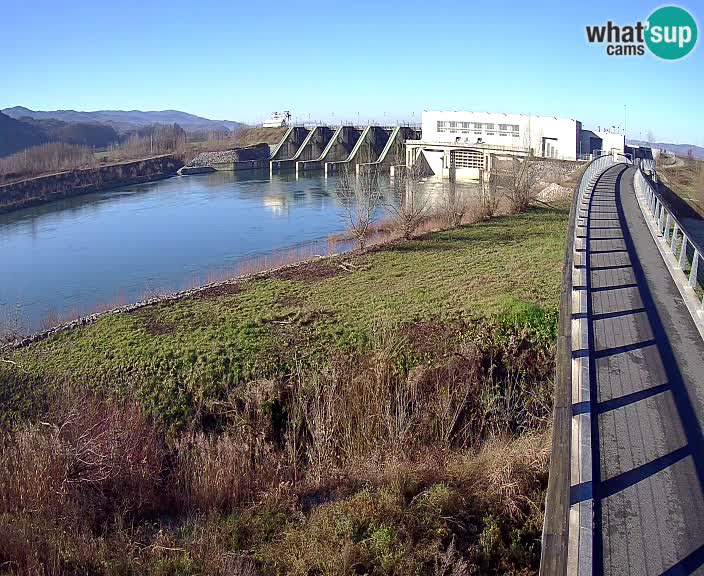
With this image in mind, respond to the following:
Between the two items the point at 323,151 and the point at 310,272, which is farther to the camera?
the point at 323,151

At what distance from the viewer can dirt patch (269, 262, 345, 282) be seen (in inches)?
674

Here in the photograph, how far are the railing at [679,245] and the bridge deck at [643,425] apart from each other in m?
0.40

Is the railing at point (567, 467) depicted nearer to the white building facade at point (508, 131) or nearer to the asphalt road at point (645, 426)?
the asphalt road at point (645, 426)

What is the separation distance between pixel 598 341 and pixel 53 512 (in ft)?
23.4

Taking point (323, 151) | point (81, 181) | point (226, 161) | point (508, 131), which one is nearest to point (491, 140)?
point (508, 131)

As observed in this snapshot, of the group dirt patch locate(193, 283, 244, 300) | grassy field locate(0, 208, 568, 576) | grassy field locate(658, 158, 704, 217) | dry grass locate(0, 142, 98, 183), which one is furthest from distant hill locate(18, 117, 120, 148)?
grassy field locate(0, 208, 568, 576)

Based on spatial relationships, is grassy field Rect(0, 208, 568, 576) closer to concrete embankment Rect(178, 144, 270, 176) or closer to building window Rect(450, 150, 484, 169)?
building window Rect(450, 150, 484, 169)

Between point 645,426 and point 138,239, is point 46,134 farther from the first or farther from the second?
point 645,426

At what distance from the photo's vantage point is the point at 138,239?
28.3 meters

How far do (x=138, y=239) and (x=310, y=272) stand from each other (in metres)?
13.8

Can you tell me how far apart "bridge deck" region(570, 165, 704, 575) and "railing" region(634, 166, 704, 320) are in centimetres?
40

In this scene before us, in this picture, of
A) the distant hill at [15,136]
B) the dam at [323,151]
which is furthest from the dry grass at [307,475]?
the distant hill at [15,136]

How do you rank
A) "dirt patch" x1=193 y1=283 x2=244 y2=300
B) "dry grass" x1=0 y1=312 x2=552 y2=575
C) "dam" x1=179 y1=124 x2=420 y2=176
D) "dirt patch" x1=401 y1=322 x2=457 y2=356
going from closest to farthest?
"dry grass" x1=0 y1=312 x2=552 y2=575, "dirt patch" x1=401 y1=322 x2=457 y2=356, "dirt patch" x1=193 y1=283 x2=244 y2=300, "dam" x1=179 y1=124 x2=420 y2=176

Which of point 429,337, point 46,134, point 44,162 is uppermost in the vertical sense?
point 46,134
